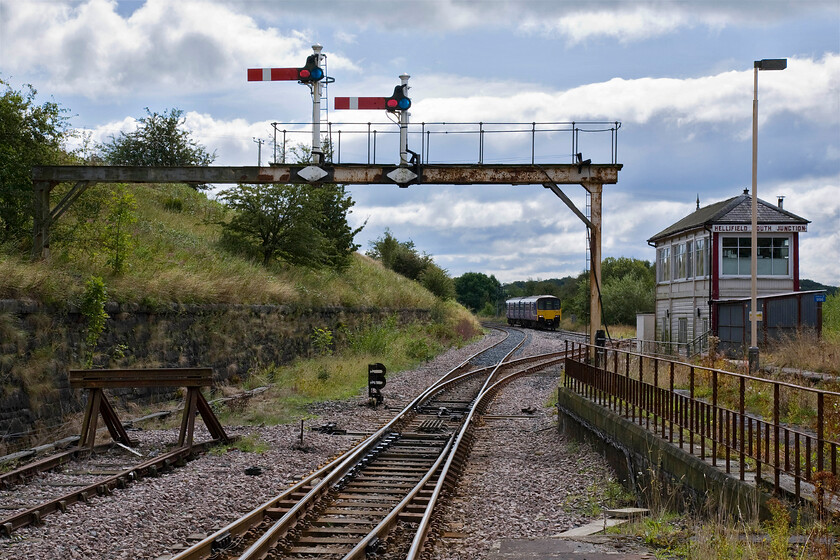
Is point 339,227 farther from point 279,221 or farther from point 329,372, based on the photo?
point 329,372

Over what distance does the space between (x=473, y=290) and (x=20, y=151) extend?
107 metres

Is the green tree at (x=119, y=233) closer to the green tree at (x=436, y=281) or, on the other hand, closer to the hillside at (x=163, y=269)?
the hillside at (x=163, y=269)

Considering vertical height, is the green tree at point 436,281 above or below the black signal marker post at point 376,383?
above

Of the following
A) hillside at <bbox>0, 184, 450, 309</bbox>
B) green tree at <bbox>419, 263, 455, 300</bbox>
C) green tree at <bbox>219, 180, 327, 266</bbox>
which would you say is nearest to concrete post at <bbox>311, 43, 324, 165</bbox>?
hillside at <bbox>0, 184, 450, 309</bbox>

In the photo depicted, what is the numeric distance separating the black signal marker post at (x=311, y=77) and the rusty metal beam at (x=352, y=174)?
32.5 inches

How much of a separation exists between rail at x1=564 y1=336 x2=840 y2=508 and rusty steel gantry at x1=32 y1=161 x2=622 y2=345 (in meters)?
4.42

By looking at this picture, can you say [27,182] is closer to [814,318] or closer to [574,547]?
[574,547]

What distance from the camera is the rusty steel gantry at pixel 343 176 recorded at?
17.4m

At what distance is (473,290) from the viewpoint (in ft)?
404

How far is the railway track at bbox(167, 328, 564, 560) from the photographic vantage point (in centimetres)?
677

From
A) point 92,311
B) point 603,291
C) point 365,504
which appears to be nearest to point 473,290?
point 603,291

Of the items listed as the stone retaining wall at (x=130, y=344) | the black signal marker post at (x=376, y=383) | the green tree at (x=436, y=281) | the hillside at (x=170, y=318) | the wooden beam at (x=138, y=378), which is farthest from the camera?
the green tree at (x=436, y=281)

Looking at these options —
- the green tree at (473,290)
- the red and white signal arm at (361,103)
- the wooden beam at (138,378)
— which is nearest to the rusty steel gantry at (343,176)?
the red and white signal arm at (361,103)

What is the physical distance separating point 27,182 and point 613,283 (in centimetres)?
5467
